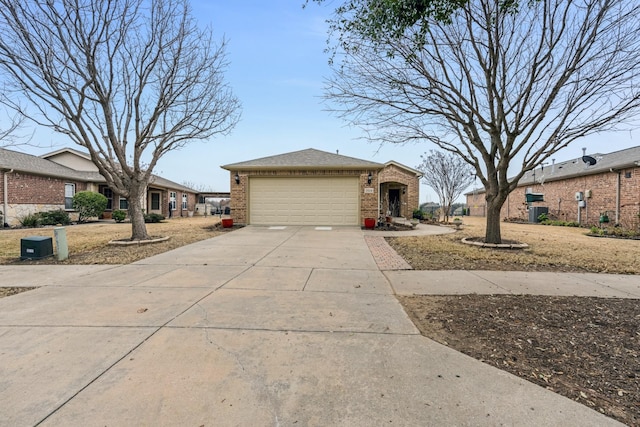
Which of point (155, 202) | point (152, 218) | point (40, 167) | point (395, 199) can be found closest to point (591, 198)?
point (395, 199)

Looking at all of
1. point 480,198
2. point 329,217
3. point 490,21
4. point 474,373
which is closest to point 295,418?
point 474,373

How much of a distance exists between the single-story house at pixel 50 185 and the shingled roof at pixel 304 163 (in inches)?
219

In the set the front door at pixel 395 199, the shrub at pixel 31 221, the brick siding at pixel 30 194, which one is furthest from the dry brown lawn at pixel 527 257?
the brick siding at pixel 30 194

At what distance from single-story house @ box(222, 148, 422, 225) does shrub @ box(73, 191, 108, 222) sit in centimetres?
1063

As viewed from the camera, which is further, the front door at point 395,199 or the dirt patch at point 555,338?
the front door at point 395,199

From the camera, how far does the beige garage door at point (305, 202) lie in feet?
48.8

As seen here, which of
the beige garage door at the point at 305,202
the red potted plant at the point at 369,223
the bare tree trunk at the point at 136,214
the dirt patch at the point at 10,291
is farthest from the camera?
the beige garage door at the point at 305,202

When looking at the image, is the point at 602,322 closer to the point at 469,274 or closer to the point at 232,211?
the point at 469,274

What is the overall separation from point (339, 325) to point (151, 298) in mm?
2680

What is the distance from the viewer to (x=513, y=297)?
442 cm

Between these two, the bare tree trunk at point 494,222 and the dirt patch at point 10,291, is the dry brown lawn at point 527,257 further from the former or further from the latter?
the dirt patch at point 10,291

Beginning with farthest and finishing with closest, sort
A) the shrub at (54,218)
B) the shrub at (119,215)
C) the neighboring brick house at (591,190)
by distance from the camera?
the shrub at (119,215) < the shrub at (54,218) < the neighboring brick house at (591,190)

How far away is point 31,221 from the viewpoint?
51.7 feet

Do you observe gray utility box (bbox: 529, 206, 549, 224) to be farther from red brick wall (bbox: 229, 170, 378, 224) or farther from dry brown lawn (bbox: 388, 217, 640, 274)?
red brick wall (bbox: 229, 170, 378, 224)
